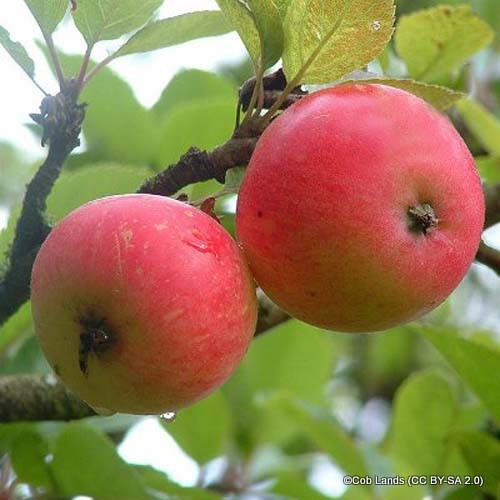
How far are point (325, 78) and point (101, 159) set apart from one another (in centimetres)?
95

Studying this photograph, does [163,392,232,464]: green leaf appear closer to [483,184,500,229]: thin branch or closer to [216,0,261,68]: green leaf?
[483,184,500,229]: thin branch

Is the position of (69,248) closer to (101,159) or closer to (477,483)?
(477,483)

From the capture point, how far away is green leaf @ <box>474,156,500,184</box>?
1.58 metres

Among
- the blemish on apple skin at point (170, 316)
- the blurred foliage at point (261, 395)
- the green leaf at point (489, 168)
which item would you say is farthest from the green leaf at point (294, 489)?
the blemish on apple skin at point (170, 316)

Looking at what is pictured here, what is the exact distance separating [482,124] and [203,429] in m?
0.82

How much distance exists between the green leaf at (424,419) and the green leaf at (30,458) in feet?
2.19

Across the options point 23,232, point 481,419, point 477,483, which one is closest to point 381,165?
point 23,232

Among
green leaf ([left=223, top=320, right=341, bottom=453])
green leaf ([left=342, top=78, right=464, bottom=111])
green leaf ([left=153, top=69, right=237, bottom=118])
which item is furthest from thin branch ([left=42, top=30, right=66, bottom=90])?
green leaf ([left=223, top=320, right=341, bottom=453])

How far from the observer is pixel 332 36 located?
1.04 m

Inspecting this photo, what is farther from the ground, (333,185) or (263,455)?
(333,185)

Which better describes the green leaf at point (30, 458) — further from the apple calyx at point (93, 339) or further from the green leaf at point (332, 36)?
the green leaf at point (332, 36)

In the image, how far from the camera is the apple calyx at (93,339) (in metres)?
0.91

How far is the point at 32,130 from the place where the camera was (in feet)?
6.16

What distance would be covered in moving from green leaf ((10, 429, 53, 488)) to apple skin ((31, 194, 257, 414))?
0.56 meters
